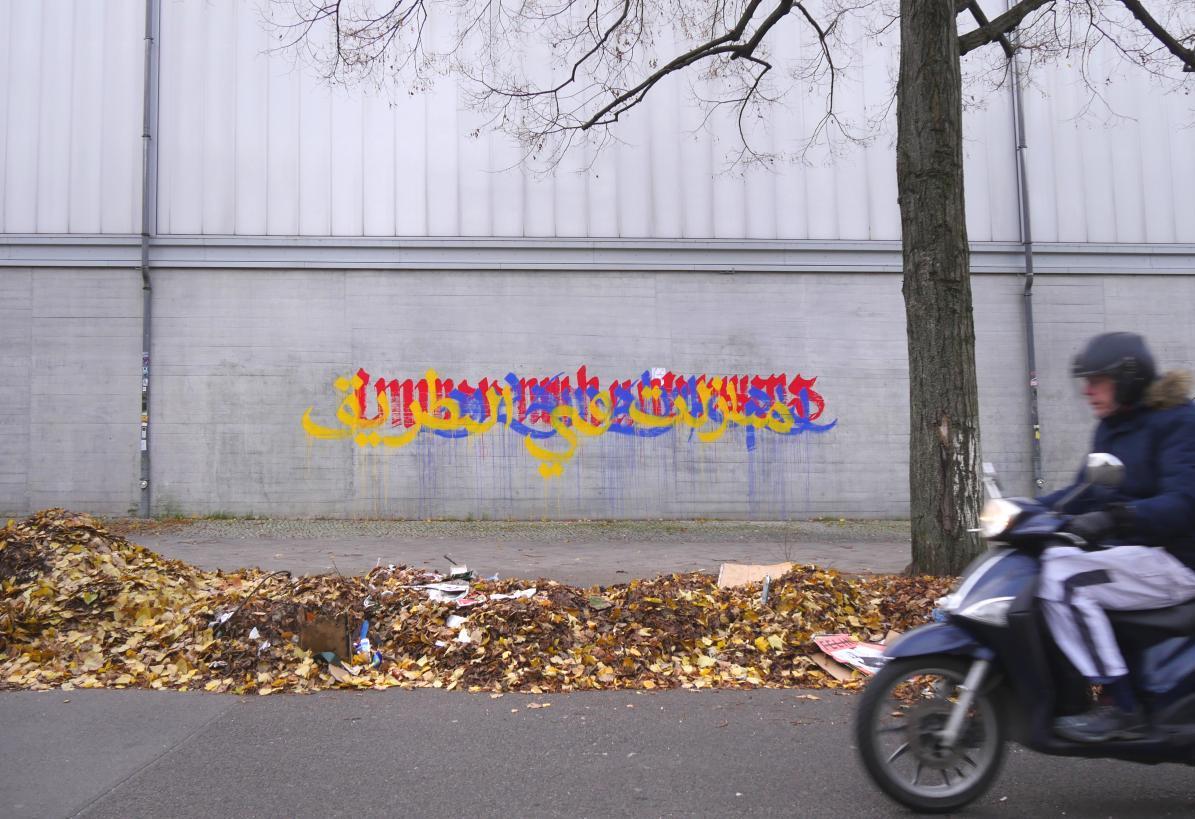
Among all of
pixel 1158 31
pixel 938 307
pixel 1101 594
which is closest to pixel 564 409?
pixel 938 307

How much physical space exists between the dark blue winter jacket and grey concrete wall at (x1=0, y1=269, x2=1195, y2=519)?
410 inches

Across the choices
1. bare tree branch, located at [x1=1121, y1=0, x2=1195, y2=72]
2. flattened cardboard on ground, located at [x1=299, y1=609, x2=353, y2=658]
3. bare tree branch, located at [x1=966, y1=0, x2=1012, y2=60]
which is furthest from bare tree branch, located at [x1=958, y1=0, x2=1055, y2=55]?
flattened cardboard on ground, located at [x1=299, y1=609, x2=353, y2=658]

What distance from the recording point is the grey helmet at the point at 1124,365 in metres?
3.32

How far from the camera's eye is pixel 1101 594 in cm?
312

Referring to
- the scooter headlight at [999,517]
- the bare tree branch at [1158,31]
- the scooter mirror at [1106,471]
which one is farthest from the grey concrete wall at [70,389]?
the bare tree branch at [1158,31]

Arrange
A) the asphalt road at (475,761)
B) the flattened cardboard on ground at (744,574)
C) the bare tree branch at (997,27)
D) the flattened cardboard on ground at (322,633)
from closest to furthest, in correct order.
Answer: the asphalt road at (475,761) → the flattened cardboard on ground at (322,633) → the flattened cardboard on ground at (744,574) → the bare tree branch at (997,27)

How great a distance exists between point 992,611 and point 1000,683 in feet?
1.04

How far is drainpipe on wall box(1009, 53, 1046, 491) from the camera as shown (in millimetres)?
14180

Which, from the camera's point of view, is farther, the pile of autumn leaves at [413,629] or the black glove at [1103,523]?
the pile of autumn leaves at [413,629]

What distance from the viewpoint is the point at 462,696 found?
5.04m

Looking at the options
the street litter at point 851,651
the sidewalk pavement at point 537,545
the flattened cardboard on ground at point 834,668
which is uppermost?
the sidewalk pavement at point 537,545

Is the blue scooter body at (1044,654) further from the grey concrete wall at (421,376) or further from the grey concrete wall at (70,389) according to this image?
the grey concrete wall at (70,389)

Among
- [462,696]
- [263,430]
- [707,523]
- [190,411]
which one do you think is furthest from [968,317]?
[190,411]

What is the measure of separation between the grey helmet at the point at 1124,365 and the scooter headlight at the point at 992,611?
99 centimetres
